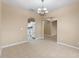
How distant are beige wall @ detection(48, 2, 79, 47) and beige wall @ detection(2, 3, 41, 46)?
189cm

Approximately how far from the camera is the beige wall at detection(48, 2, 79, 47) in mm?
4910

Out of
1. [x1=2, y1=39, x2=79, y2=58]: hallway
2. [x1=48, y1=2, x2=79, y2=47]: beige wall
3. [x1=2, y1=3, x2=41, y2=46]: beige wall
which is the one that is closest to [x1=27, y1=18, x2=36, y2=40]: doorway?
[x1=2, y1=3, x2=41, y2=46]: beige wall

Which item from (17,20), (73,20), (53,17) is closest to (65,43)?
(73,20)

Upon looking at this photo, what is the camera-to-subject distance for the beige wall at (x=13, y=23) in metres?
5.01

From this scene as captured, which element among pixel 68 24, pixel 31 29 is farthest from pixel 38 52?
pixel 31 29

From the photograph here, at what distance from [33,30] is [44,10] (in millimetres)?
2722

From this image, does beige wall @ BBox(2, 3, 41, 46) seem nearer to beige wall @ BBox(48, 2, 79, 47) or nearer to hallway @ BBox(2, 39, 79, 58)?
hallway @ BBox(2, 39, 79, 58)

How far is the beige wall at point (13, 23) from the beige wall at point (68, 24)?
6.19ft

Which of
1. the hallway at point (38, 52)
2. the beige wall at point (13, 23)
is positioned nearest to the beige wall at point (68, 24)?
the hallway at point (38, 52)

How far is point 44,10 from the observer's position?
5.68 meters

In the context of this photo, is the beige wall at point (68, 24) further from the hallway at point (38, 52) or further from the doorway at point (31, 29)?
the doorway at point (31, 29)

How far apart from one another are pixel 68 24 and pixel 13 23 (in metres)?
2.97

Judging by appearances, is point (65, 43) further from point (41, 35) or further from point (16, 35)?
point (16, 35)

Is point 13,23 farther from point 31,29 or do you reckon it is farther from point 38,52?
point 31,29
